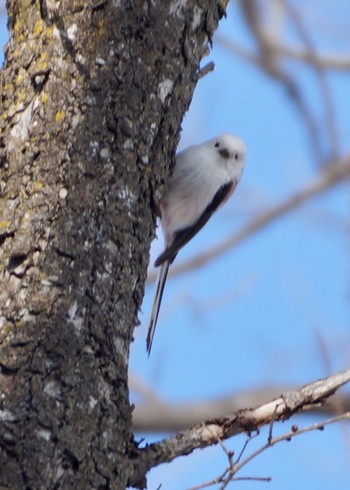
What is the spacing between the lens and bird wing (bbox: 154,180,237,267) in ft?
10.4

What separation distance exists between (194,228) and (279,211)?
14.7 ft

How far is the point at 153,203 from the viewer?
2.24 metres

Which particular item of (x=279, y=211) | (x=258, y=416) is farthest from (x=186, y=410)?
(x=258, y=416)

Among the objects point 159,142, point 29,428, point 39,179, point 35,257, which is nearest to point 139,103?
point 159,142

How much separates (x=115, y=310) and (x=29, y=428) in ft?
1.08

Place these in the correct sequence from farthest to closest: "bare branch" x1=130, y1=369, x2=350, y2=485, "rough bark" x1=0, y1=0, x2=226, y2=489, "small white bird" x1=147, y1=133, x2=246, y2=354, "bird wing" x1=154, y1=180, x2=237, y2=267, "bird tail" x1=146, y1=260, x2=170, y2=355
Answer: "bird wing" x1=154, y1=180, x2=237, y2=267 → "small white bird" x1=147, y1=133, x2=246, y2=354 → "bird tail" x1=146, y1=260, x2=170, y2=355 → "bare branch" x1=130, y1=369, x2=350, y2=485 → "rough bark" x1=0, y1=0, x2=226, y2=489

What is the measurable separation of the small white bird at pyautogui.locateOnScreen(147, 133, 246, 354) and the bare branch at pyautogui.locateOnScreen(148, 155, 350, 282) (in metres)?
3.78

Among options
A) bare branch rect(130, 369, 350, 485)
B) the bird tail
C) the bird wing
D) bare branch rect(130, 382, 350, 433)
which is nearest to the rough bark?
bare branch rect(130, 369, 350, 485)

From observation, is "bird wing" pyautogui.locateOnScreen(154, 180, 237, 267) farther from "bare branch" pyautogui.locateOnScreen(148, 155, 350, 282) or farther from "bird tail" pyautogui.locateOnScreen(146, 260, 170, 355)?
"bare branch" pyautogui.locateOnScreen(148, 155, 350, 282)

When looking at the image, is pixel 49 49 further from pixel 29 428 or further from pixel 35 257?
pixel 29 428

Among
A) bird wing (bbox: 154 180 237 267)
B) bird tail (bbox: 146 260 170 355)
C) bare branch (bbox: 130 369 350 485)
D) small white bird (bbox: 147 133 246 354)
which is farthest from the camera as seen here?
bird wing (bbox: 154 180 237 267)

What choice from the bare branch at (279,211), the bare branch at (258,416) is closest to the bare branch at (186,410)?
the bare branch at (279,211)

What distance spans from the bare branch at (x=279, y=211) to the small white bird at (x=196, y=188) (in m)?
3.78

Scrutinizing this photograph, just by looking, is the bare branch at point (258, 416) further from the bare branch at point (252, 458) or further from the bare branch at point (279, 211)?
the bare branch at point (279, 211)
